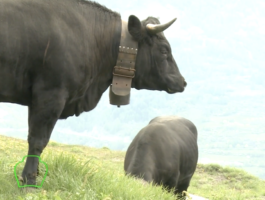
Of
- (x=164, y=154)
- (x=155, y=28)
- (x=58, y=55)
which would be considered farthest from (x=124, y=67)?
(x=164, y=154)

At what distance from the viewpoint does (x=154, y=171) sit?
909 centimetres

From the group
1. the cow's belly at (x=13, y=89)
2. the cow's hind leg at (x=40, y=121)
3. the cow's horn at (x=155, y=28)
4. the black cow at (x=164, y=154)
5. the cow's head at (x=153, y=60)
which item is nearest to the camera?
the cow's belly at (x=13, y=89)

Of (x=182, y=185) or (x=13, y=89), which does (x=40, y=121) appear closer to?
(x=13, y=89)

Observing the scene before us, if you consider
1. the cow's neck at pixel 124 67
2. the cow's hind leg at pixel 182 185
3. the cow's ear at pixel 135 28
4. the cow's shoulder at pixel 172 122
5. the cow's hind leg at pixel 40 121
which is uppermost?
the cow's ear at pixel 135 28

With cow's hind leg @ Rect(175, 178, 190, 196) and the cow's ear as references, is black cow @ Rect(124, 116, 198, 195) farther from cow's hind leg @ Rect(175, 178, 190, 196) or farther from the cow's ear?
the cow's ear

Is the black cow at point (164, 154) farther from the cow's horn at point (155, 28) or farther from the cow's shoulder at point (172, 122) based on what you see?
the cow's horn at point (155, 28)

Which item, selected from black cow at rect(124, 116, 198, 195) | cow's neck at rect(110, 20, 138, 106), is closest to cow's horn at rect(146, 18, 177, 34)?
cow's neck at rect(110, 20, 138, 106)

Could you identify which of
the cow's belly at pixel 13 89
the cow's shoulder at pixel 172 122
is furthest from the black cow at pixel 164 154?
→ the cow's belly at pixel 13 89

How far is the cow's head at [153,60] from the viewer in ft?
20.9

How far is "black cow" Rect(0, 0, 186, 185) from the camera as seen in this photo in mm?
5547

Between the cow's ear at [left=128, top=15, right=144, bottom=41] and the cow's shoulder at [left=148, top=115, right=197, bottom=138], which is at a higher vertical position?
the cow's ear at [left=128, top=15, right=144, bottom=41]

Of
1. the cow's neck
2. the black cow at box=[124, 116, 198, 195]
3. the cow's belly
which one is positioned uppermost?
Result: the cow's neck

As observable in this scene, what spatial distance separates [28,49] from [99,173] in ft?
6.14

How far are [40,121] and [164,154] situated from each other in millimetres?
4165
